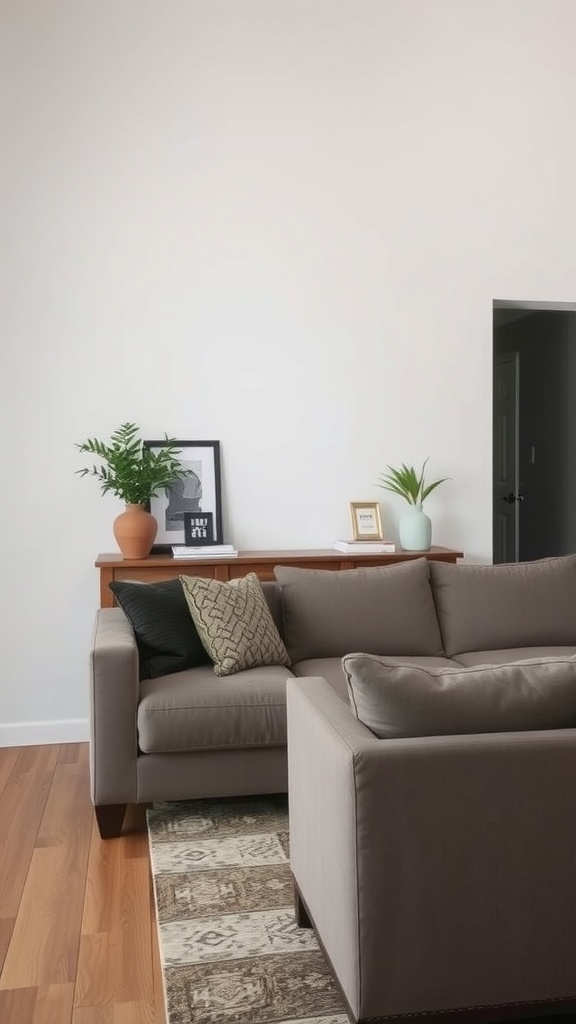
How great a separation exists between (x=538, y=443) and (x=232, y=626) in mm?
4012

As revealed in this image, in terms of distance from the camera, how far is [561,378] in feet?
22.6

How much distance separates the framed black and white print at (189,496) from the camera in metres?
4.86

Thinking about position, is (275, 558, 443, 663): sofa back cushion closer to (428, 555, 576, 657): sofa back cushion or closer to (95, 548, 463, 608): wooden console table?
(428, 555, 576, 657): sofa back cushion

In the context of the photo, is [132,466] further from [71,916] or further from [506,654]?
[71,916]

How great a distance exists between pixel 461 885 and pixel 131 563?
2.78 metres

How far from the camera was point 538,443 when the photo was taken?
7152mm

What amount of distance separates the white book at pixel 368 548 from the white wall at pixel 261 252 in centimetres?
26

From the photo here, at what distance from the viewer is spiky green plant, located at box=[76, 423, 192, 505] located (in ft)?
14.9

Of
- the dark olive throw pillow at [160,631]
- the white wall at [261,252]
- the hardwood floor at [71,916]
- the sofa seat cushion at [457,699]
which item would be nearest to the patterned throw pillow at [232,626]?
the dark olive throw pillow at [160,631]

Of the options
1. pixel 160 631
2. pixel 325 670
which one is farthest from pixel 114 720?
pixel 325 670

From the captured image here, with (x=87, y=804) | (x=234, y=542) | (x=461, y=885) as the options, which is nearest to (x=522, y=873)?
(x=461, y=885)

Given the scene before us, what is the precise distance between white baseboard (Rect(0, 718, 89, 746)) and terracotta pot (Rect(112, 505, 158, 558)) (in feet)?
2.97

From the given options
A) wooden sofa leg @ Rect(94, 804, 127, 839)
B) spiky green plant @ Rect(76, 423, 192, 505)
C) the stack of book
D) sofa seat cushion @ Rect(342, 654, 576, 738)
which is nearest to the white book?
the stack of book

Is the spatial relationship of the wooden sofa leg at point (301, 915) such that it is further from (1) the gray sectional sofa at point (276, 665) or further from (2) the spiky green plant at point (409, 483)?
(2) the spiky green plant at point (409, 483)
